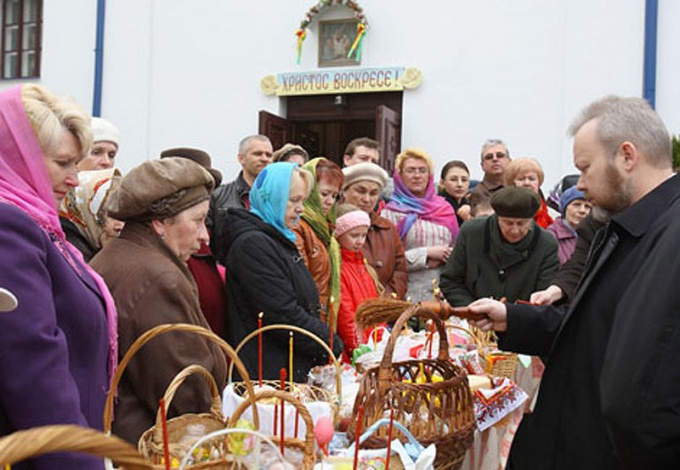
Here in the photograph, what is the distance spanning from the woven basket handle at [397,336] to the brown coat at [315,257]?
4.52 ft

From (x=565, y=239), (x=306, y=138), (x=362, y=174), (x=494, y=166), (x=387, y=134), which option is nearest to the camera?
(x=362, y=174)

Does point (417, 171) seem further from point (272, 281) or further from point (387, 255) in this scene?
point (272, 281)

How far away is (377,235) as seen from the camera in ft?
15.1

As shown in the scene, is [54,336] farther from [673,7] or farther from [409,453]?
[673,7]

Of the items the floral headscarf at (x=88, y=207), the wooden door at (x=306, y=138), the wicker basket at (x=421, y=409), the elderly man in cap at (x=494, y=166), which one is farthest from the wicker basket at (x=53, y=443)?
the wooden door at (x=306, y=138)

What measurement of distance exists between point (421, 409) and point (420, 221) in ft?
9.75

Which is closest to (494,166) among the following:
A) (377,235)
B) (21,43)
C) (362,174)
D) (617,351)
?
(362,174)

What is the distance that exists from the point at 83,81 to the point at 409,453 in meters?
9.18

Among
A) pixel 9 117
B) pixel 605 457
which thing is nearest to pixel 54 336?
pixel 9 117

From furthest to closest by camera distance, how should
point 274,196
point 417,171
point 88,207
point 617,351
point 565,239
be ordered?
point 417,171 < point 565,239 < point 274,196 < point 88,207 < point 617,351

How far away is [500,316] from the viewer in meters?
2.30

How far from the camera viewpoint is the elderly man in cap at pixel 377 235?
4543 millimetres

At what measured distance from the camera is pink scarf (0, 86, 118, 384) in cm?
160

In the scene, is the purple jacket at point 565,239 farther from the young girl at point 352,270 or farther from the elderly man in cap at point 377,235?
the young girl at point 352,270
